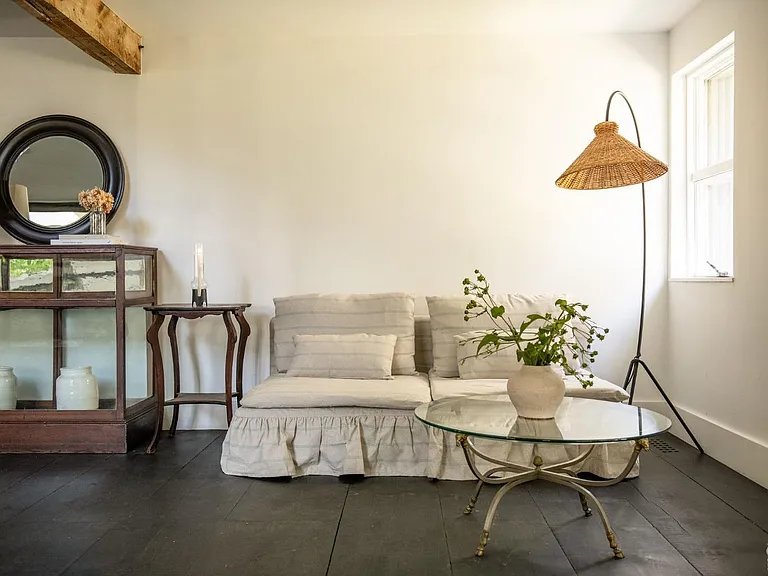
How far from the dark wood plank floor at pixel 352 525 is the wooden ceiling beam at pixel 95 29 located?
230cm

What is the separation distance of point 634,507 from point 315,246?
7.99 feet

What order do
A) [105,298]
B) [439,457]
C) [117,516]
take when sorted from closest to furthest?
[117,516] → [439,457] → [105,298]

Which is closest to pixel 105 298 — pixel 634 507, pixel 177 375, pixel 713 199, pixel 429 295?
pixel 177 375

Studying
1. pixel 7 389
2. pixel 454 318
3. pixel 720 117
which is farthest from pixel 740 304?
pixel 7 389

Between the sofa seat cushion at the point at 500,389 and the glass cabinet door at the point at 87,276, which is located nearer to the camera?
the sofa seat cushion at the point at 500,389

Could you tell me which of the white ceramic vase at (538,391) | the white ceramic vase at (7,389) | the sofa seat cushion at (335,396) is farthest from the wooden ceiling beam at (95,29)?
the white ceramic vase at (538,391)

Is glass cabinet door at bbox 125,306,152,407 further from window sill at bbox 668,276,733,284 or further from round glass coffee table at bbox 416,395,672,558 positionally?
window sill at bbox 668,276,733,284

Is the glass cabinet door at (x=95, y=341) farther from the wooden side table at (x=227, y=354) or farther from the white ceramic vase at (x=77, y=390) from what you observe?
the wooden side table at (x=227, y=354)

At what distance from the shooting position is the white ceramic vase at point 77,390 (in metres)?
3.89

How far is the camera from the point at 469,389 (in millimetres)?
3416

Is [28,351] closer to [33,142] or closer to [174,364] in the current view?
[174,364]

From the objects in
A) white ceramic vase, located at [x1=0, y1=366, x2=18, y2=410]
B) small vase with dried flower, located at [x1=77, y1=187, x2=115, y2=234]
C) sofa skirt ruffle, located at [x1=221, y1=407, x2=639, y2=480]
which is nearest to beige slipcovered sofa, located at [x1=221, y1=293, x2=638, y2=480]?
sofa skirt ruffle, located at [x1=221, y1=407, x2=639, y2=480]

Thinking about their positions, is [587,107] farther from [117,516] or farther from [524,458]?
[117,516]

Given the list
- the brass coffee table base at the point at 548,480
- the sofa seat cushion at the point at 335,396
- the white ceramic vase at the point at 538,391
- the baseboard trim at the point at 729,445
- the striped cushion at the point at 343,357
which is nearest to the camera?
the brass coffee table base at the point at 548,480
